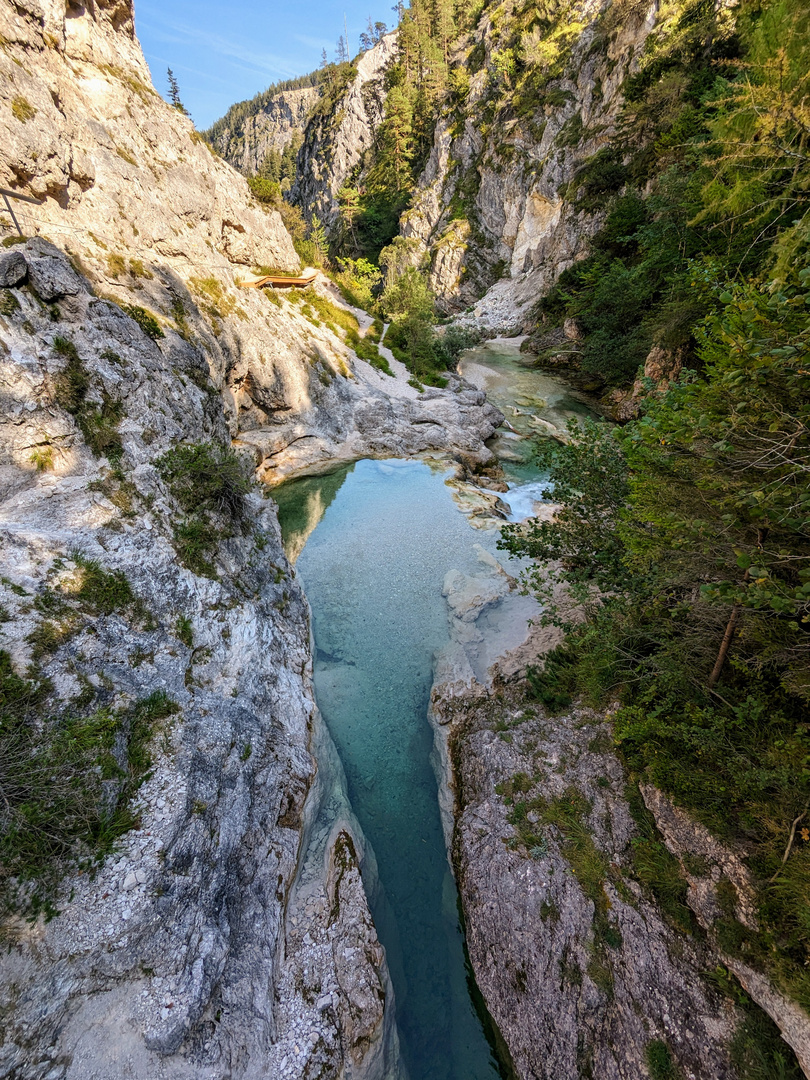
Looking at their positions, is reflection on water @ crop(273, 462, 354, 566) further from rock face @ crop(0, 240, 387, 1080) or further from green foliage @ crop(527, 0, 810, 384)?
green foliage @ crop(527, 0, 810, 384)

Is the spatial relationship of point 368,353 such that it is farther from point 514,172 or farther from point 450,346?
point 514,172

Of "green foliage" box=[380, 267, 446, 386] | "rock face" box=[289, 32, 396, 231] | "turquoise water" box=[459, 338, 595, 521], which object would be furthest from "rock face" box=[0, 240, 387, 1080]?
"rock face" box=[289, 32, 396, 231]

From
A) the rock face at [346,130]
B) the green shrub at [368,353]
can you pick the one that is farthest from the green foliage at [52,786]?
the rock face at [346,130]

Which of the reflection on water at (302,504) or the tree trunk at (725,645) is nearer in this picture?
the tree trunk at (725,645)

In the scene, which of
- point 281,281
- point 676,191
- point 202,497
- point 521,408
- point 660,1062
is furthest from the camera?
point 521,408

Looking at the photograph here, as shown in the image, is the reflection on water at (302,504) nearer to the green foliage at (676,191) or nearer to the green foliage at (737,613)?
the green foliage at (737,613)

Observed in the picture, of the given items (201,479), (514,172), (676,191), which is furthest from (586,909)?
(514,172)
